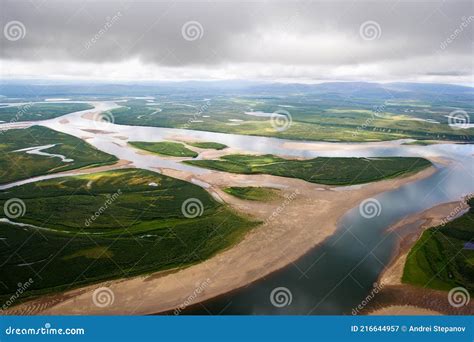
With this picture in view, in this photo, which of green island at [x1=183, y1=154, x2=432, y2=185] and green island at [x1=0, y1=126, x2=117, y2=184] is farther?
green island at [x1=0, y1=126, x2=117, y2=184]

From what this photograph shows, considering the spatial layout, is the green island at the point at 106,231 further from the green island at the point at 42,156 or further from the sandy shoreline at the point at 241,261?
the green island at the point at 42,156

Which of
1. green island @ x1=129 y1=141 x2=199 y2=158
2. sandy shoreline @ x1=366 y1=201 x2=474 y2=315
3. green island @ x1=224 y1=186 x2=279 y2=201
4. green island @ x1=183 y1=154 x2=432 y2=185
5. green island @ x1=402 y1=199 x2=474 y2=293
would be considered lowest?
sandy shoreline @ x1=366 y1=201 x2=474 y2=315

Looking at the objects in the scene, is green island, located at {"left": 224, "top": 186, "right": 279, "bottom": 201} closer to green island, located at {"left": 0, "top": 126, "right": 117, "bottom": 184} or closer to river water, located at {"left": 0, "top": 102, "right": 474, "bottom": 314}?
river water, located at {"left": 0, "top": 102, "right": 474, "bottom": 314}

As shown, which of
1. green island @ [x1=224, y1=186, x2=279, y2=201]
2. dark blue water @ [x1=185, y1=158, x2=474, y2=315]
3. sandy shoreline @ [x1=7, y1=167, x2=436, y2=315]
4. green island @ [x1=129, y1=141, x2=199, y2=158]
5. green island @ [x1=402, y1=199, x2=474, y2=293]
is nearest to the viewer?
sandy shoreline @ [x1=7, y1=167, x2=436, y2=315]

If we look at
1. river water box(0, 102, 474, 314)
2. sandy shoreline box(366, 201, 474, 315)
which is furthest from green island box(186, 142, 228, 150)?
sandy shoreline box(366, 201, 474, 315)

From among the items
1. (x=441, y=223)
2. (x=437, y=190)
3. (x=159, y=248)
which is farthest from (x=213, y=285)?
(x=437, y=190)

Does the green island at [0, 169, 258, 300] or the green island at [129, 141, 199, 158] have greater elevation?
the green island at [129, 141, 199, 158]
